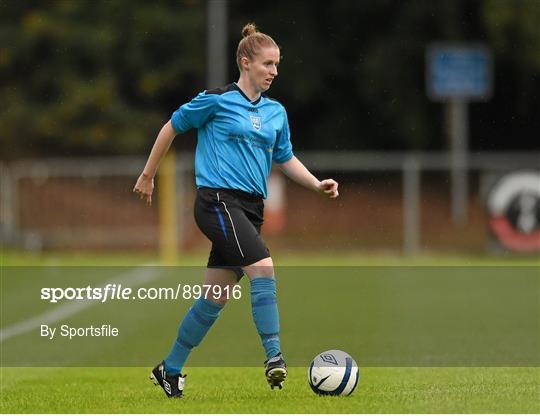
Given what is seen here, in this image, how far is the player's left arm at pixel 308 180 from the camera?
7.83m

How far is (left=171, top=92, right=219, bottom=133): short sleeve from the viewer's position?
7645 mm

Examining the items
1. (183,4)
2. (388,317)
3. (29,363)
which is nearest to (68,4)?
(183,4)

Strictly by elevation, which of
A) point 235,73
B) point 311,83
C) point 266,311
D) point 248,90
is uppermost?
point 248,90

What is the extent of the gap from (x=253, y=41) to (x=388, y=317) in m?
A: 6.26

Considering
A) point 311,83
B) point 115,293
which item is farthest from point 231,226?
point 311,83

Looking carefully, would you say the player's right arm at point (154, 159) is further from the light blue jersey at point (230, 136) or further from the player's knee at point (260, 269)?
the player's knee at point (260, 269)

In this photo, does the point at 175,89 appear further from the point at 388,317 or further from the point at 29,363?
the point at 29,363

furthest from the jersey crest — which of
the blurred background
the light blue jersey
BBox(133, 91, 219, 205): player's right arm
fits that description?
the blurred background

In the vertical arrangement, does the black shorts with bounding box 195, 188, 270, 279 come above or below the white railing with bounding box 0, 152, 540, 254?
above

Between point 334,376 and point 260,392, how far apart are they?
56cm

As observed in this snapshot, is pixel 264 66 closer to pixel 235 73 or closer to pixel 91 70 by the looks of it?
pixel 235 73

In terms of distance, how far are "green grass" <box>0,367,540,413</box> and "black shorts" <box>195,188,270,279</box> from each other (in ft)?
2.54

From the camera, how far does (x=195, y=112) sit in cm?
765

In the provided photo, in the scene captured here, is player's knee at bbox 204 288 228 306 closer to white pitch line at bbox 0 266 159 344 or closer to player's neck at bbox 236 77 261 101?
player's neck at bbox 236 77 261 101
